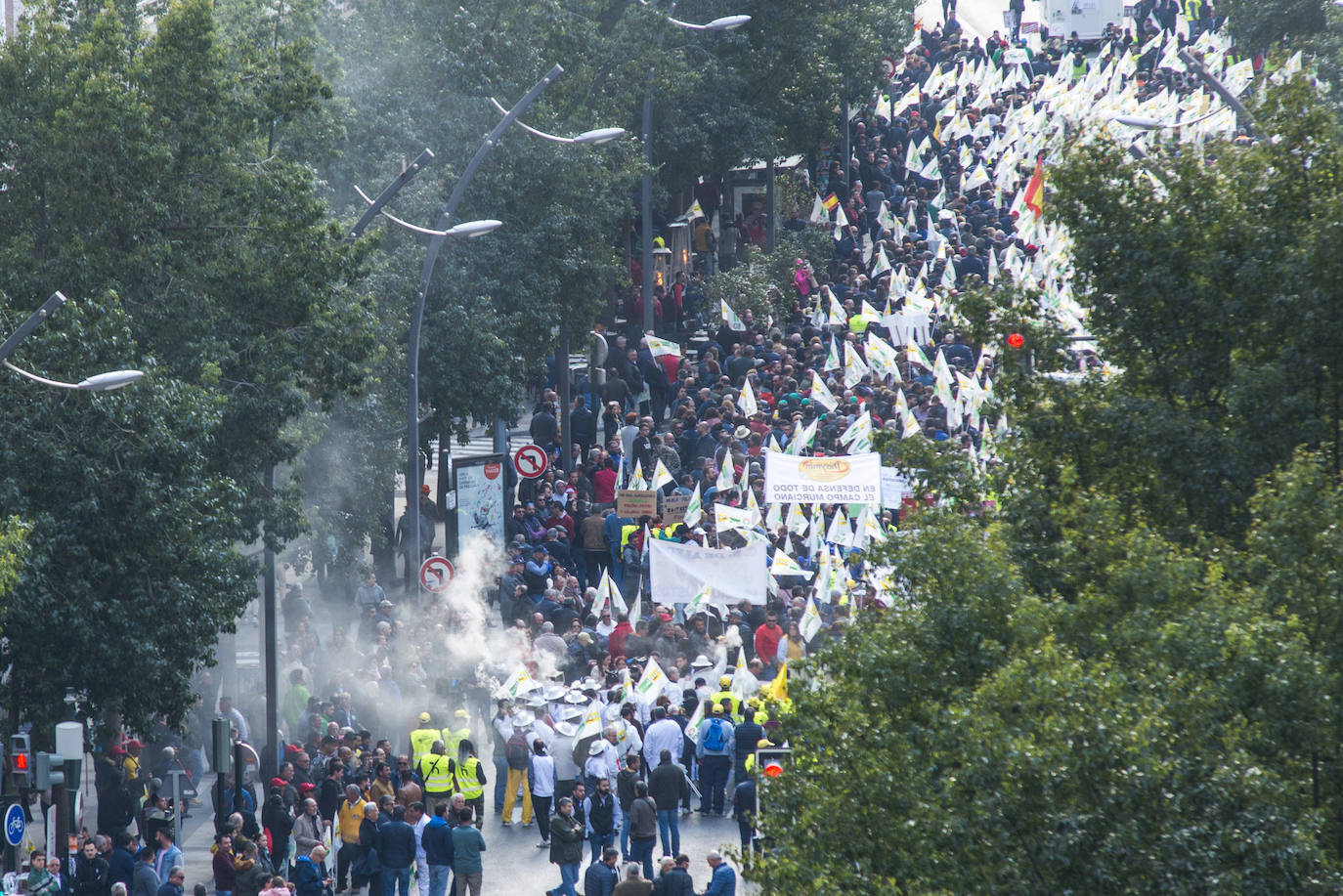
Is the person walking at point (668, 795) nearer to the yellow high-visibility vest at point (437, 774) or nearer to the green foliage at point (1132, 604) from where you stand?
the yellow high-visibility vest at point (437, 774)

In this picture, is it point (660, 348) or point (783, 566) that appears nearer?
point (783, 566)

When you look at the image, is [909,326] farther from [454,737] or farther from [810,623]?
[454,737]

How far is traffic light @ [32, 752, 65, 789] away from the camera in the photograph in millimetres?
17922

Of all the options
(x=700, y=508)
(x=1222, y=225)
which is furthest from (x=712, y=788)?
(x=1222, y=225)

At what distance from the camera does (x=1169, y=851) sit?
28.4ft

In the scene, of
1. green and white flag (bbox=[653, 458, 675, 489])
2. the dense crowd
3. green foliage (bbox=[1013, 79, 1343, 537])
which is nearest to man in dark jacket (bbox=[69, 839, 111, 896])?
the dense crowd

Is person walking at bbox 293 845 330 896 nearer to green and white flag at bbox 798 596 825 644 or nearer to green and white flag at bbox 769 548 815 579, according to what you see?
green and white flag at bbox 798 596 825 644

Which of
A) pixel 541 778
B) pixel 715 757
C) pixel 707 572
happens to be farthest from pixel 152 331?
pixel 707 572

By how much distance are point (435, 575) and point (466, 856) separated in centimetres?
780

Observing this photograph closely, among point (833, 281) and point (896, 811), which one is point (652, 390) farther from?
point (896, 811)

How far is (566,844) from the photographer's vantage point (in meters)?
19.4

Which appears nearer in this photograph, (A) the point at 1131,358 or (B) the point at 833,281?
(A) the point at 1131,358

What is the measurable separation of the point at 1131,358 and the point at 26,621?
11.2 metres

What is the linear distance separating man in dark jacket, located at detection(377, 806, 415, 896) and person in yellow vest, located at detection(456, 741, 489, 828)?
4.87ft
